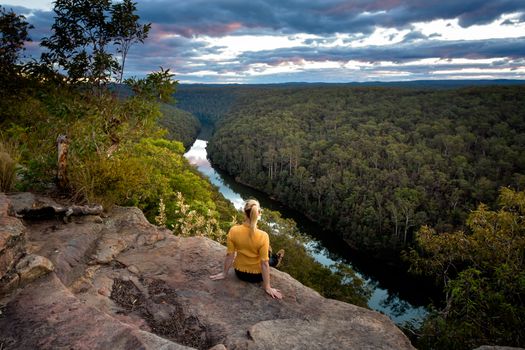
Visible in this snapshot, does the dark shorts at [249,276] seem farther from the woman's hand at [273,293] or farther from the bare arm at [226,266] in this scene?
the woman's hand at [273,293]

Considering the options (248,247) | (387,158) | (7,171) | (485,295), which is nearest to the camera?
(248,247)

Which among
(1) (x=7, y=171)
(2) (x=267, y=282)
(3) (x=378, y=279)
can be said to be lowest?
(3) (x=378, y=279)

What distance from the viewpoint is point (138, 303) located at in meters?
5.16

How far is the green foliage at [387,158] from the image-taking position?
5650cm

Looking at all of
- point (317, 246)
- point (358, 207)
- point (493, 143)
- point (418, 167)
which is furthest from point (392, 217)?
point (493, 143)

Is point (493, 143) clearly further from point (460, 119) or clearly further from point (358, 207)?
point (358, 207)

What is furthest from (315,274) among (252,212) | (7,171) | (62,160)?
(7,171)

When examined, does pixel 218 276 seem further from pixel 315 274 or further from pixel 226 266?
pixel 315 274

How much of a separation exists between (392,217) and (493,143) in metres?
41.3

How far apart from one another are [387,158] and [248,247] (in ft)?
261

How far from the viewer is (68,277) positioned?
205 inches

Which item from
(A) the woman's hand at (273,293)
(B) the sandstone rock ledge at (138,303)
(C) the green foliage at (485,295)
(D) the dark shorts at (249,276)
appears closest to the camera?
(B) the sandstone rock ledge at (138,303)

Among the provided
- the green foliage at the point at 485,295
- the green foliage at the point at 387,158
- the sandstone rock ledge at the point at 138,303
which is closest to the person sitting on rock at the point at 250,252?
the sandstone rock ledge at the point at 138,303

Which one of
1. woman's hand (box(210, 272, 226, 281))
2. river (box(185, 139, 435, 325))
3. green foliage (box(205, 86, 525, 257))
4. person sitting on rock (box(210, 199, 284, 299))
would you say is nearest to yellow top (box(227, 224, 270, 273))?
person sitting on rock (box(210, 199, 284, 299))
